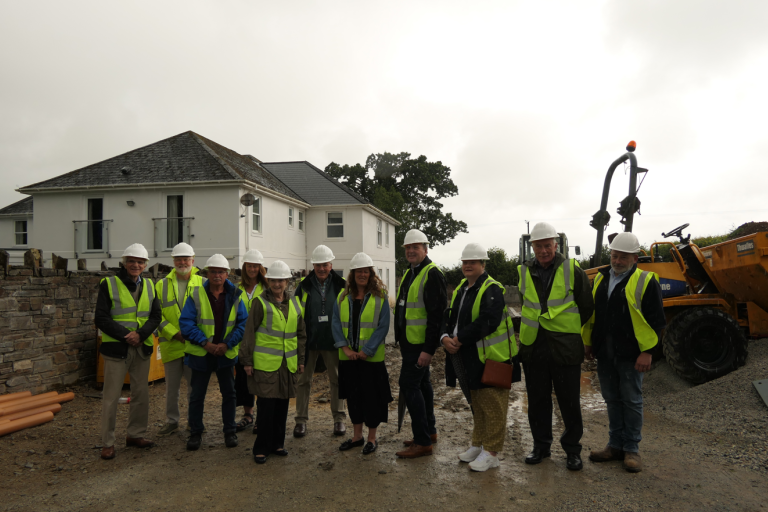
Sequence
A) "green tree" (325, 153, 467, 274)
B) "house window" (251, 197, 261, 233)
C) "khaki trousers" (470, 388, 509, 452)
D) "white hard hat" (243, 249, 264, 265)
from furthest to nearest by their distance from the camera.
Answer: "green tree" (325, 153, 467, 274)
"house window" (251, 197, 261, 233)
"white hard hat" (243, 249, 264, 265)
"khaki trousers" (470, 388, 509, 452)

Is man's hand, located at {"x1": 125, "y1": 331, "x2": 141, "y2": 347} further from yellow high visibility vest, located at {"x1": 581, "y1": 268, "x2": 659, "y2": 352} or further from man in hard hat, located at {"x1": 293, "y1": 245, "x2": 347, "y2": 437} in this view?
yellow high visibility vest, located at {"x1": 581, "y1": 268, "x2": 659, "y2": 352}

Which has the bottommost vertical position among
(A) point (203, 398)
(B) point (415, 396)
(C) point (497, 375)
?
(A) point (203, 398)

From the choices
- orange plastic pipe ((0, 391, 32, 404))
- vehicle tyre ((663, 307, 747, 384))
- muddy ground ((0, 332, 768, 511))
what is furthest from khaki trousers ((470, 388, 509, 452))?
orange plastic pipe ((0, 391, 32, 404))

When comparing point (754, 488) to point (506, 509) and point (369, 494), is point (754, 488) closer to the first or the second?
point (506, 509)

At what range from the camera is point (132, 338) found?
5082 millimetres

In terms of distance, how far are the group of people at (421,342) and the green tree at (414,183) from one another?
32240 mm

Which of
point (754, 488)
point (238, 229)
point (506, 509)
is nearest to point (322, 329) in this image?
point (506, 509)

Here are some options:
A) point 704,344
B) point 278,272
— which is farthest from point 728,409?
point 278,272

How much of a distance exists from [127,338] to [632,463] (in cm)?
483

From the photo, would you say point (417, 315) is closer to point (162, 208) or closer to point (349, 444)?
point (349, 444)

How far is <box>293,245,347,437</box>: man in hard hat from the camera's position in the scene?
5660mm

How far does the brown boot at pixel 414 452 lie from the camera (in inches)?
189

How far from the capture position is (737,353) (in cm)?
748

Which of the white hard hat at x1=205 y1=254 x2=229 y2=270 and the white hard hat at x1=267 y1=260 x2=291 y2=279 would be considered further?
the white hard hat at x1=205 y1=254 x2=229 y2=270
